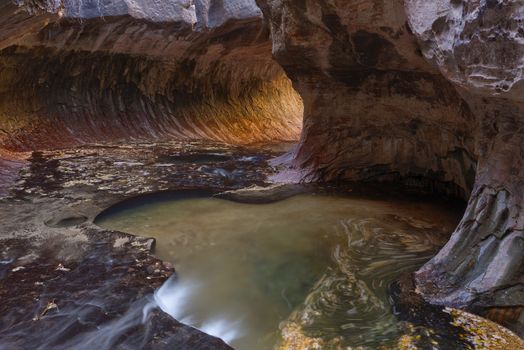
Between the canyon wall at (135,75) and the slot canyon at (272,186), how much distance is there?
0.14ft

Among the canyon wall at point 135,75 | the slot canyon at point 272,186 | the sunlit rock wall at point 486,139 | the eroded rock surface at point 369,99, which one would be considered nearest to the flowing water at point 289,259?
the slot canyon at point 272,186

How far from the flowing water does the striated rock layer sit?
559 mm

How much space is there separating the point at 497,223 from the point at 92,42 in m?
7.96

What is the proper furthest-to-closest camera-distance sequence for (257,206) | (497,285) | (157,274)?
(257,206) < (157,274) < (497,285)

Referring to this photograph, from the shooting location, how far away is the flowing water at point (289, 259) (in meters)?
3.16

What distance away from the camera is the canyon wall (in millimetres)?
8633

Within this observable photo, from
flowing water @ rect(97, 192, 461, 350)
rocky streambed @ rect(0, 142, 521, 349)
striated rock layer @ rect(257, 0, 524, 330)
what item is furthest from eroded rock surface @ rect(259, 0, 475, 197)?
flowing water @ rect(97, 192, 461, 350)

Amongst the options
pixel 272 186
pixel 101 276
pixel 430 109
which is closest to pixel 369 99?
pixel 430 109

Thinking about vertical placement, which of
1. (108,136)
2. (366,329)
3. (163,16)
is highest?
(163,16)

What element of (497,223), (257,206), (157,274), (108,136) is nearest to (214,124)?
(108,136)

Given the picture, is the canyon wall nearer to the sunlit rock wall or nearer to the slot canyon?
the slot canyon

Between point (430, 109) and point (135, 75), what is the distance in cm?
665

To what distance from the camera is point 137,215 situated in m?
5.32

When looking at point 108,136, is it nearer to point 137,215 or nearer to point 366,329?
point 137,215
